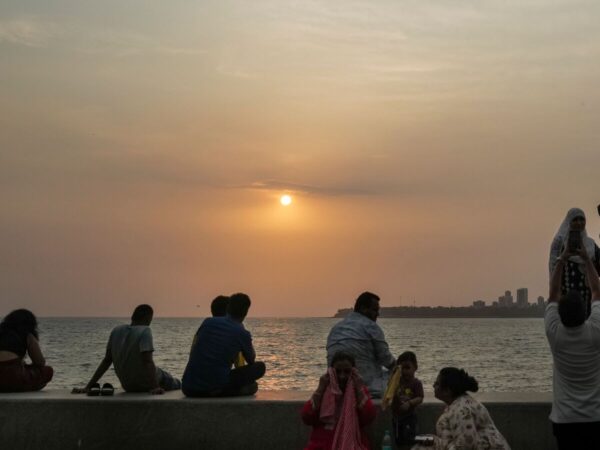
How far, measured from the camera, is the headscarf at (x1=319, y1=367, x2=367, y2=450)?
25.5 ft

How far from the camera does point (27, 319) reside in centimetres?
971

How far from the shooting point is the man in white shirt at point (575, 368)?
22.5ft

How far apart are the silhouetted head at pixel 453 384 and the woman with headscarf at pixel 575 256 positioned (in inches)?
45.0

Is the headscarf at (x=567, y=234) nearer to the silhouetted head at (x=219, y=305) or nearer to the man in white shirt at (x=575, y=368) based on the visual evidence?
the man in white shirt at (x=575, y=368)

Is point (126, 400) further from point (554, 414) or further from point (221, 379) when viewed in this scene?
point (554, 414)

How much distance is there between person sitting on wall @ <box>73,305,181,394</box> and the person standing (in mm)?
1900

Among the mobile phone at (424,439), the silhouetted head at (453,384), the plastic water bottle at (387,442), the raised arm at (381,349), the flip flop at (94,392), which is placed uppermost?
the raised arm at (381,349)

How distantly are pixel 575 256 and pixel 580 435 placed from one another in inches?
52.9

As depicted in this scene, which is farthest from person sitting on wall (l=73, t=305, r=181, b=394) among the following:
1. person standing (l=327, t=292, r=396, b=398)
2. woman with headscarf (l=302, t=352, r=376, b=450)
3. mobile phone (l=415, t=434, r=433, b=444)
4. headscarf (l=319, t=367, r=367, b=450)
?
mobile phone (l=415, t=434, r=433, b=444)

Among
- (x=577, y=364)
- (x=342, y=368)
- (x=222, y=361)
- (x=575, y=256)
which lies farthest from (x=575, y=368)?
(x=222, y=361)

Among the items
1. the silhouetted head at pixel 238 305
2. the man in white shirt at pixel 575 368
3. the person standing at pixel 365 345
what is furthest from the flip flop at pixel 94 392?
the man in white shirt at pixel 575 368

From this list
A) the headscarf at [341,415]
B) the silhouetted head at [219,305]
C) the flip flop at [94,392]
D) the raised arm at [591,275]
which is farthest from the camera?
the silhouetted head at [219,305]

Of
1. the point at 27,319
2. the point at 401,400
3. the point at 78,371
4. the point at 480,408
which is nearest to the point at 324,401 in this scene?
the point at 401,400

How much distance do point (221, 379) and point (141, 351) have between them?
3.33ft
